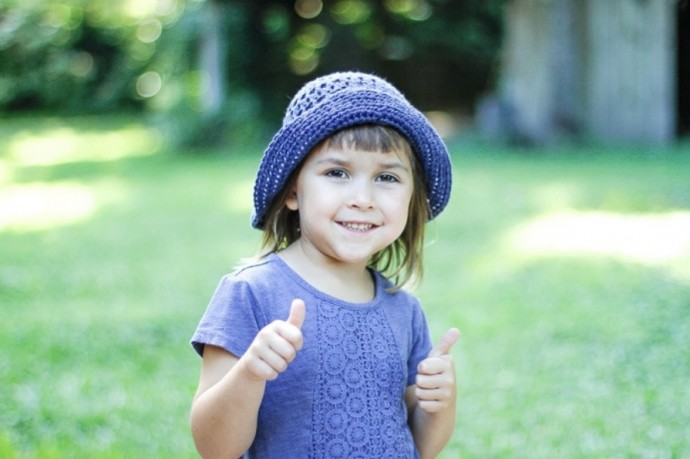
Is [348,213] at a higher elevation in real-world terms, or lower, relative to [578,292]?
higher

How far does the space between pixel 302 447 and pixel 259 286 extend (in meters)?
0.34

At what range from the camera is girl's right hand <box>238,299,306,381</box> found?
1.78 meters

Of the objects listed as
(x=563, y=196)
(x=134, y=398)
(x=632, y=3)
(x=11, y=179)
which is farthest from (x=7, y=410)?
(x=632, y=3)

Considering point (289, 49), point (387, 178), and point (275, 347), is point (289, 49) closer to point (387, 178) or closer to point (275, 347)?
point (387, 178)

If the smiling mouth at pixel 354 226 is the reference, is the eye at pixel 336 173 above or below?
above

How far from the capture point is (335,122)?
2.04 m

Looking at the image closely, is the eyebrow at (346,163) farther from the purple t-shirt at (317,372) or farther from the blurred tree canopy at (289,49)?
the blurred tree canopy at (289,49)

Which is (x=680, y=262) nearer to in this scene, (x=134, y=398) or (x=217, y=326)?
(x=134, y=398)

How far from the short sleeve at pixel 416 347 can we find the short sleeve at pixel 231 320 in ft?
1.35

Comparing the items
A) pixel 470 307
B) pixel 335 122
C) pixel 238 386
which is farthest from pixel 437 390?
pixel 470 307

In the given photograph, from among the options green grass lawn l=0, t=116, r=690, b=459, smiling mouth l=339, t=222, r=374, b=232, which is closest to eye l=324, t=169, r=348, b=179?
smiling mouth l=339, t=222, r=374, b=232

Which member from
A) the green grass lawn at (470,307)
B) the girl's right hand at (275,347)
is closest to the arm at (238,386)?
the girl's right hand at (275,347)

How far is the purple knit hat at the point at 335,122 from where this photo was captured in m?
2.06

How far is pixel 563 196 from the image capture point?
8859mm
